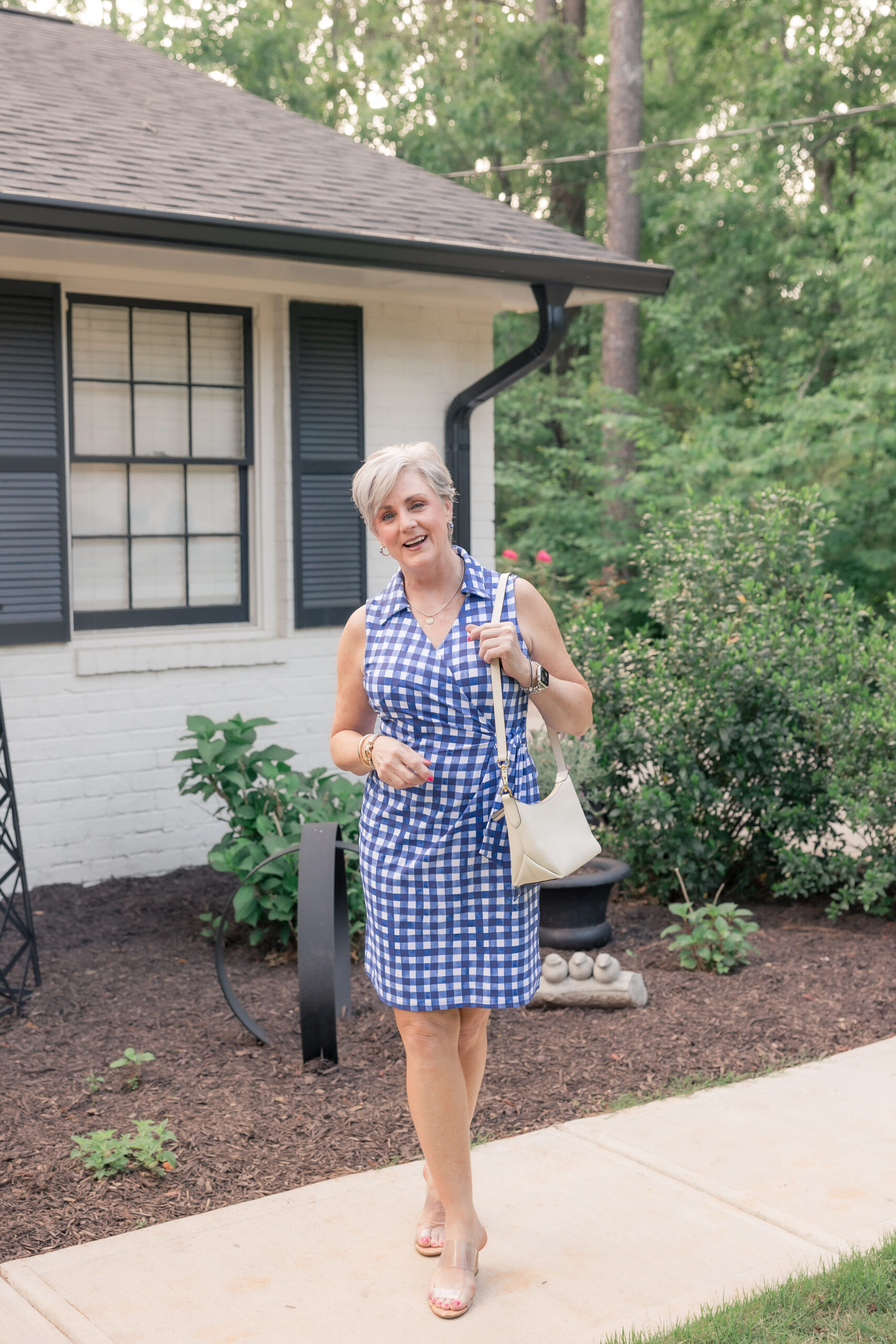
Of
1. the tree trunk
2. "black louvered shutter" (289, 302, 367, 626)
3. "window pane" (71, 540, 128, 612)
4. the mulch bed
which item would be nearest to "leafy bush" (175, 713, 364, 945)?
the mulch bed

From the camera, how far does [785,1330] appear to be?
2.54 m

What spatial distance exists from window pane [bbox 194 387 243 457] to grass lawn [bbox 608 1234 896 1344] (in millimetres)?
4906

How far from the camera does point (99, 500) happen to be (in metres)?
6.25

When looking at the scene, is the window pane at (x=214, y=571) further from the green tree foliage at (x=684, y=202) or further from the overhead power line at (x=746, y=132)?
the overhead power line at (x=746, y=132)

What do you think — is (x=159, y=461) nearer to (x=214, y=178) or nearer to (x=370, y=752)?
(x=214, y=178)

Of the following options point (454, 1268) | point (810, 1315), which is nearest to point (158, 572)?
point (454, 1268)

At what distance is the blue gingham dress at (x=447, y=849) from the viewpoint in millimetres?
2658

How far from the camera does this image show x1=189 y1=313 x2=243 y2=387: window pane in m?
6.45

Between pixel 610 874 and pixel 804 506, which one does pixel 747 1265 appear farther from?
pixel 804 506

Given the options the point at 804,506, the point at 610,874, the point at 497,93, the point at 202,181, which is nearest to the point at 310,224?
the point at 202,181

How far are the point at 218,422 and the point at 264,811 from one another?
7.46 feet

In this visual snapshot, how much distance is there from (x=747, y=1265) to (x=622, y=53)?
15.6 meters

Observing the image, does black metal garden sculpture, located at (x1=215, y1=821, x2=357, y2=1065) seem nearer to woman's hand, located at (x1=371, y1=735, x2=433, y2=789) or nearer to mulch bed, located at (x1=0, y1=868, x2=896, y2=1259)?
mulch bed, located at (x1=0, y1=868, x2=896, y2=1259)

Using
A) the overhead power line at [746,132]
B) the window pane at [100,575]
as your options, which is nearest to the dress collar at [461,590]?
the window pane at [100,575]
